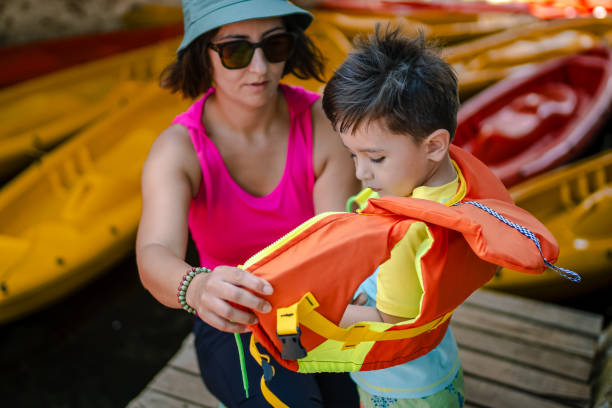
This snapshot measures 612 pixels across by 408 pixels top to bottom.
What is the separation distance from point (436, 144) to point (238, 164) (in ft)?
2.52

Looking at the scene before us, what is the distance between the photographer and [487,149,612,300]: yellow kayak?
10.2 ft

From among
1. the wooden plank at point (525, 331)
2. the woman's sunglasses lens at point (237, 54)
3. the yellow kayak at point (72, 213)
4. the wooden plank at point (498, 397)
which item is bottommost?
the yellow kayak at point (72, 213)

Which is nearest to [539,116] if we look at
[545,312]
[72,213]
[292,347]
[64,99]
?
[545,312]

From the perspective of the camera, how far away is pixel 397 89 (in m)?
1.23

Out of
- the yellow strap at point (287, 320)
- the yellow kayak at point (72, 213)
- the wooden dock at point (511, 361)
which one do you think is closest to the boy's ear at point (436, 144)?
the yellow strap at point (287, 320)

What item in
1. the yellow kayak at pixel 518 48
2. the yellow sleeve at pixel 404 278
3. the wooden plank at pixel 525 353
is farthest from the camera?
the yellow kayak at pixel 518 48

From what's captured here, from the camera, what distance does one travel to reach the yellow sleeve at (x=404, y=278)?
46.4 inches

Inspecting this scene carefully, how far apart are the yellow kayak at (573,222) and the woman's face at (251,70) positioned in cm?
199

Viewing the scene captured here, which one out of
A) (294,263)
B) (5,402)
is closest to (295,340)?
(294,263)

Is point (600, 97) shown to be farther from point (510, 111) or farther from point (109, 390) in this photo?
point (109, 390)

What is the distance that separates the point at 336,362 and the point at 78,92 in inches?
177

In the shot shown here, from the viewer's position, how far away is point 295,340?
1.11 m

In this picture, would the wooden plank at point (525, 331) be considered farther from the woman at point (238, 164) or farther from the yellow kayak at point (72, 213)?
the yellow kayak at point (72, 213)

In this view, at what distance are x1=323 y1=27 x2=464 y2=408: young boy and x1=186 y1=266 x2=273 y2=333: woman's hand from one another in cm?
25
